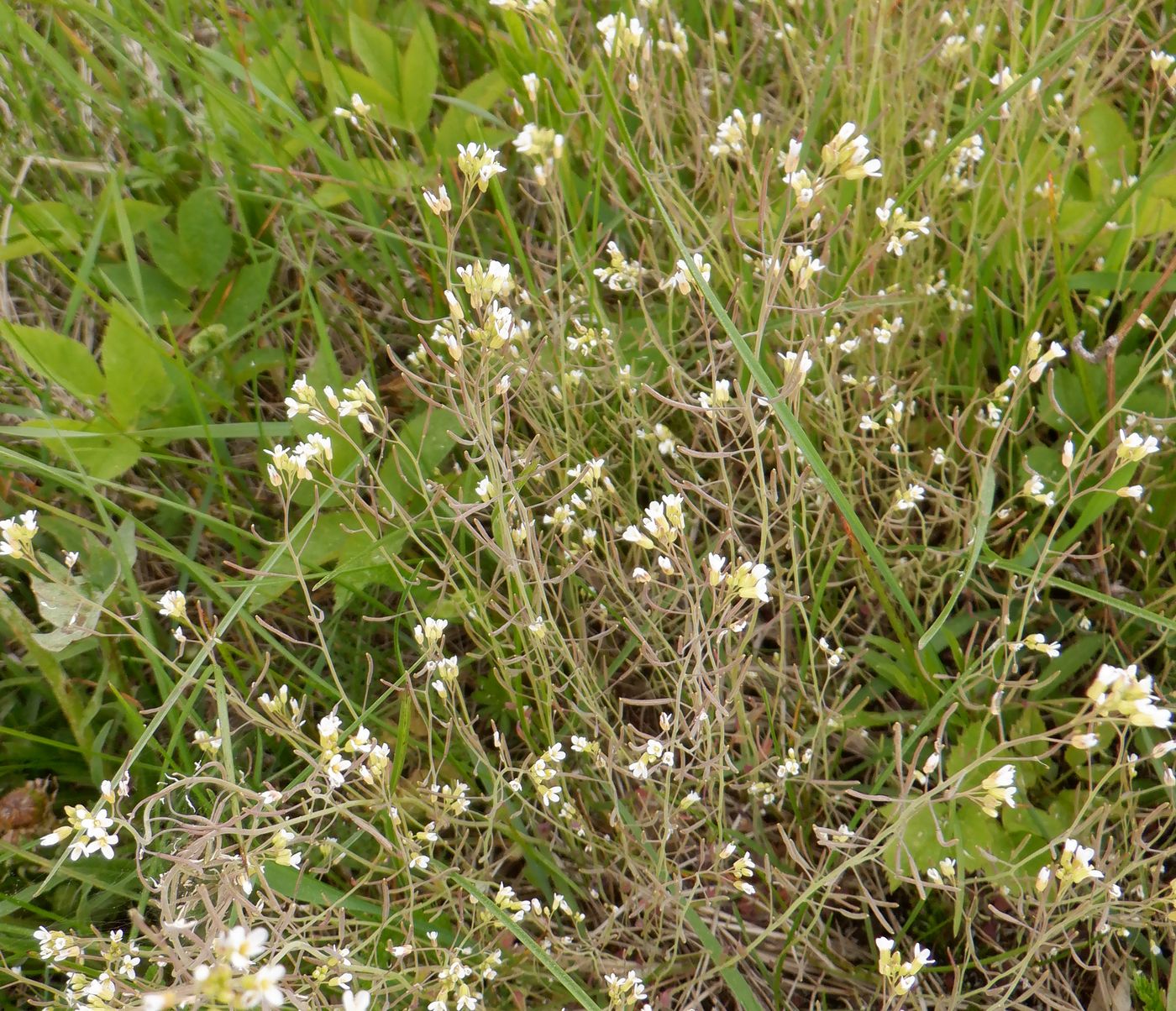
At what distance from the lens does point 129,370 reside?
195 centimetres

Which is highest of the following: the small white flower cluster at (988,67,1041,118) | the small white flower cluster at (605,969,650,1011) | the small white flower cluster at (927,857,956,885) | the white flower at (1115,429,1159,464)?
the small white flower cluster at (988,67,1041,118)

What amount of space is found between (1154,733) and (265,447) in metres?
1.83

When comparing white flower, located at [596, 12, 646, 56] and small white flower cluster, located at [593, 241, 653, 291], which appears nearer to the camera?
white flower, located at [596, 12, 646, 56]

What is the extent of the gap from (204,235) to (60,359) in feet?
1.62

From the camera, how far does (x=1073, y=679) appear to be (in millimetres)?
1875

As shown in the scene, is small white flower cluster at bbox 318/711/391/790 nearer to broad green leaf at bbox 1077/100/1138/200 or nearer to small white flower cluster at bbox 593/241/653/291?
small white flower cluster at bbox 593/241/653/291

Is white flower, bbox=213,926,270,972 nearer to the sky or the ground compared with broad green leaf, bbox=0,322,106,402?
nearer to the ground

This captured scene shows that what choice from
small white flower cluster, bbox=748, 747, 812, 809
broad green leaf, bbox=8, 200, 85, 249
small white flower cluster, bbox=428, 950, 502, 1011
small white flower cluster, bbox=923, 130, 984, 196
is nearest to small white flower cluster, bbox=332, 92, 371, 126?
broad green leaf, bbox=8, 200, 85, 249

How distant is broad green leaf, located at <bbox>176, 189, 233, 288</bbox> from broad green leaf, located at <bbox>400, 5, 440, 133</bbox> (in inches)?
19.6

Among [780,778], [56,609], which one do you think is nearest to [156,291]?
[56,609]

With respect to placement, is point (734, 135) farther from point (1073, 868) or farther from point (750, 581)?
point (1073, 868)

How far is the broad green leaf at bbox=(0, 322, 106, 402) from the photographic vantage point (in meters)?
1.94

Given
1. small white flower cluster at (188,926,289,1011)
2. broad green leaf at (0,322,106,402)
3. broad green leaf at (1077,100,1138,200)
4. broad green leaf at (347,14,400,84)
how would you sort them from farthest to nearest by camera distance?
broad green leaf at (347,14,400,84) < broad green leaf at (1077,100,1138,200) < broad green leaf at (0,322,106,402) < small white flower cluster at (188,926,289,1011)

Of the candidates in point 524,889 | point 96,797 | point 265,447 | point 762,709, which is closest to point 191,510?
point 265,447
